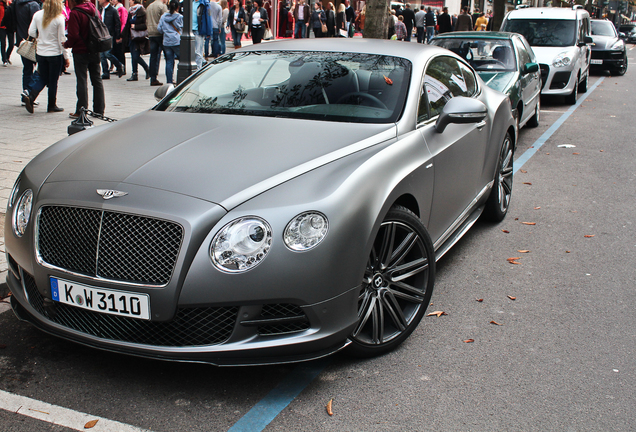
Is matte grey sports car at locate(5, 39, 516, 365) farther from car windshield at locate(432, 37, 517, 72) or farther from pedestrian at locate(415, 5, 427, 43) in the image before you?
pedestrian at locate(415, 5, 427, 43)

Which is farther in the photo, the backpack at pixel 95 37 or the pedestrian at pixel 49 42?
the pedestrian at pixel 49 42

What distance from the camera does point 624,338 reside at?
357 centimetres

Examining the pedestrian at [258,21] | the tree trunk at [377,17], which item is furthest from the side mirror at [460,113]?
the pedestrian at [258,21]

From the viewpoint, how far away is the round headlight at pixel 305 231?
2688mm

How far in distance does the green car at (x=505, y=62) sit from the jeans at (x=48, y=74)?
581 centimetres

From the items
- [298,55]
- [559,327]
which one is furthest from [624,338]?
[298,55]

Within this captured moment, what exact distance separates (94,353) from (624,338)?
283cm

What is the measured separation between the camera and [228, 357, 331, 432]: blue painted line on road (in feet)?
8.85

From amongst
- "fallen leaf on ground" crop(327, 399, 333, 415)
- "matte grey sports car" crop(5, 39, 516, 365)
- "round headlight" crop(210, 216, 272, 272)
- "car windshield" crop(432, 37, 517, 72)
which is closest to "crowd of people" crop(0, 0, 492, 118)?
"car windshield" crop(432, 37, 517, 72)

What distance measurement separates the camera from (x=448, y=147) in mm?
4016

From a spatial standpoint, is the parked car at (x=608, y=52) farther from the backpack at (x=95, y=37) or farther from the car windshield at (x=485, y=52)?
the backpack at (x=95, y=37)

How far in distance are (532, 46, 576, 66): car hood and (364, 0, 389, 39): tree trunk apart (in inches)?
121

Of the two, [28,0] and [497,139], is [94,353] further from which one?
[28,0]

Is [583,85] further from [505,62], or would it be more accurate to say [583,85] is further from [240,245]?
[240,245]
